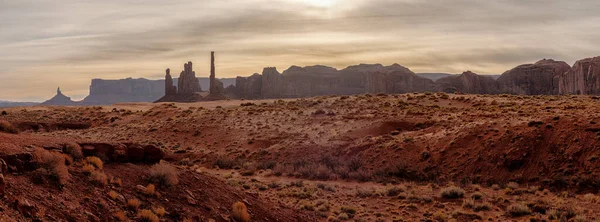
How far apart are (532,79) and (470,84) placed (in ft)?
67.9

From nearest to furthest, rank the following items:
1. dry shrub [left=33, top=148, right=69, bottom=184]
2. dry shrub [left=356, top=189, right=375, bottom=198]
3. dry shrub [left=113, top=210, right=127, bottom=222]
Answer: dry shrub [left=113, top=210, right=127, bottom=222], dry shrub [left=33, top=148, right=69, bottom=184], dry shrub [left=356, top=189, right=375, bottom=198]

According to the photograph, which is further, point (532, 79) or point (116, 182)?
point (532, 79)

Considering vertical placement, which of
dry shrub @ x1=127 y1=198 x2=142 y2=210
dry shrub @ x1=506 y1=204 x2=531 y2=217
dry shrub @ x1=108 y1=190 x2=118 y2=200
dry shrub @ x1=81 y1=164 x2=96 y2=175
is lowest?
dry shrub @ x1=506 y1=204 x2=531 y2=217

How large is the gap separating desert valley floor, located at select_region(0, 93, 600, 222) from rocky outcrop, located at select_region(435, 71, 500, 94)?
304ft

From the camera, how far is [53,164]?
33.6 ft

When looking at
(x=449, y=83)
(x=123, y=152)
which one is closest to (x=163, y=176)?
(x=123, y=152)

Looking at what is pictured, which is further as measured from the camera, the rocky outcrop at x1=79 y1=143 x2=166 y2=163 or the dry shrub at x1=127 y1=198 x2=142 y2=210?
the rocky outcrop at x1=79 y1=143 x2=166 y2=163

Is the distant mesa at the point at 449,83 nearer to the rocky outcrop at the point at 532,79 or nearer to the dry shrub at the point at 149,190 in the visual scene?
the rocky outcrop at the point at 532,79

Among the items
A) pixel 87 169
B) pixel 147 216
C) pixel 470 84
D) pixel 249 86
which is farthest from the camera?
pixel 249 86

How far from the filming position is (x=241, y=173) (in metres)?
26.1

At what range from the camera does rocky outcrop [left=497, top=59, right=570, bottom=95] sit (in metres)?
136

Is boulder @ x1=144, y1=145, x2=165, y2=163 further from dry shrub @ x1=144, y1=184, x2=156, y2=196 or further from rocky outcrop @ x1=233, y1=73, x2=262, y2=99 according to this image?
rocky outcrop @ x1=233, y1=73, x2=262, y2=99

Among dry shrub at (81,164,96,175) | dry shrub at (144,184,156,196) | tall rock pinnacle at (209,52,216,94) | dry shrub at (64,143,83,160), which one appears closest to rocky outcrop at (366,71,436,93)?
tall rock pinnacle at (209,52,216,94)

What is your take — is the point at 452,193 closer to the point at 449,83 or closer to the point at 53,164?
the point at 53,164
